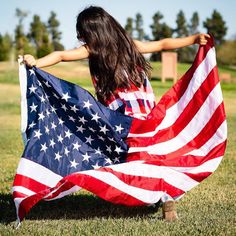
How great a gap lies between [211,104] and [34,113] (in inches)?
66.4

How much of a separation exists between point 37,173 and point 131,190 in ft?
2.99

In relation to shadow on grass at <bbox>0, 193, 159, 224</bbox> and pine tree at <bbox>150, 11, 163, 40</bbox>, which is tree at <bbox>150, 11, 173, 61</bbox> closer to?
pine tree at <bbox>150, 11, 163, 40</bbox>

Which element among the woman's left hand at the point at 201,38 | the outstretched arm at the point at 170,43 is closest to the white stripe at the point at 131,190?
the outstretched arm at the point at 170,43

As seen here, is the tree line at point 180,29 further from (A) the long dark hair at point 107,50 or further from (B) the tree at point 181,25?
(A) the long dark hair at point 107,50

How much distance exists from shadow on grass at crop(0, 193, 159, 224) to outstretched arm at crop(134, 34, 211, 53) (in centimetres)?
157

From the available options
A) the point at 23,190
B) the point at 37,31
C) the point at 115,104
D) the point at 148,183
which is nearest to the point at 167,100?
the point at 115,104

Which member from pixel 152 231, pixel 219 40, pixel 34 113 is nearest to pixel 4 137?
pixel 34 113

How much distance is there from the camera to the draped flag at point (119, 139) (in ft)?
15.8

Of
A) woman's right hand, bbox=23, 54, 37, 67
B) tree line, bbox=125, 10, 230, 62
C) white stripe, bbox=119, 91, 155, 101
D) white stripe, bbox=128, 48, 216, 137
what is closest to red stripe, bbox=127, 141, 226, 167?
white stripe, bbox=128, 48, 216, 137

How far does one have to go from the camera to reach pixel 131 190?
15.5 ft

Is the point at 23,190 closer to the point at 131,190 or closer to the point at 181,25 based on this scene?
the point at 131,190

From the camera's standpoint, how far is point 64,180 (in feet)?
15.3

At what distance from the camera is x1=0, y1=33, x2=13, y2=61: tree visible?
204 feet

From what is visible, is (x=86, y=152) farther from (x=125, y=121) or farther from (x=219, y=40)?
(x=219, y=40)
